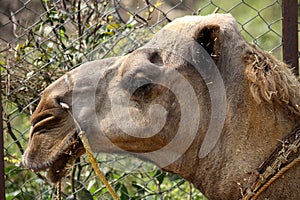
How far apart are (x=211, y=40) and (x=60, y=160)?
88cm

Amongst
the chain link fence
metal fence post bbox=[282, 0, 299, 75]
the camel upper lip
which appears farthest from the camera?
the chain link fence

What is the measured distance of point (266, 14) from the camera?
1064 centimetres

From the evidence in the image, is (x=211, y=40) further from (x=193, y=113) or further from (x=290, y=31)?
(x=290, y=31)

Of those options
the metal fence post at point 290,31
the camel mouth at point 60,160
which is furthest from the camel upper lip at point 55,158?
the metal fence post at point 290,31

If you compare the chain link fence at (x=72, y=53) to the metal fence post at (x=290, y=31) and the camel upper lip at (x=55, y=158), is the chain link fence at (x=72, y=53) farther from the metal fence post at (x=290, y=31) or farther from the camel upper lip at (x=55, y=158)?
the camel upper lip at (x=55, y=158)

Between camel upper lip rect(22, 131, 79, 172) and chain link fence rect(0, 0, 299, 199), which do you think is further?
chain link fence rect(0, 0, 299, 199)

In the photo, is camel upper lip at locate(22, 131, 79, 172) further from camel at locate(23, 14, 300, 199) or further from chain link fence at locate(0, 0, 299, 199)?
chain link fence at locate(0, 0, 299, 199)

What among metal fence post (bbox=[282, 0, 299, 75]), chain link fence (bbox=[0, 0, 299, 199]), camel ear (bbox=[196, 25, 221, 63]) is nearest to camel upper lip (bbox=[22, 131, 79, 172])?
camel ear (bbox=[196, 25, 221, 63])

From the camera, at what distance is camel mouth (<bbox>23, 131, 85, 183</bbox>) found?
374cm

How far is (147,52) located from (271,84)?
0.61 meters

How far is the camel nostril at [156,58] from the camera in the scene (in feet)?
12.4

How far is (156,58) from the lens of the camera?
149 inches

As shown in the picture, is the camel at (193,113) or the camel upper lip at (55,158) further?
the camel upper lip at (55,158)

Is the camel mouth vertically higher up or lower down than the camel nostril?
lower down
